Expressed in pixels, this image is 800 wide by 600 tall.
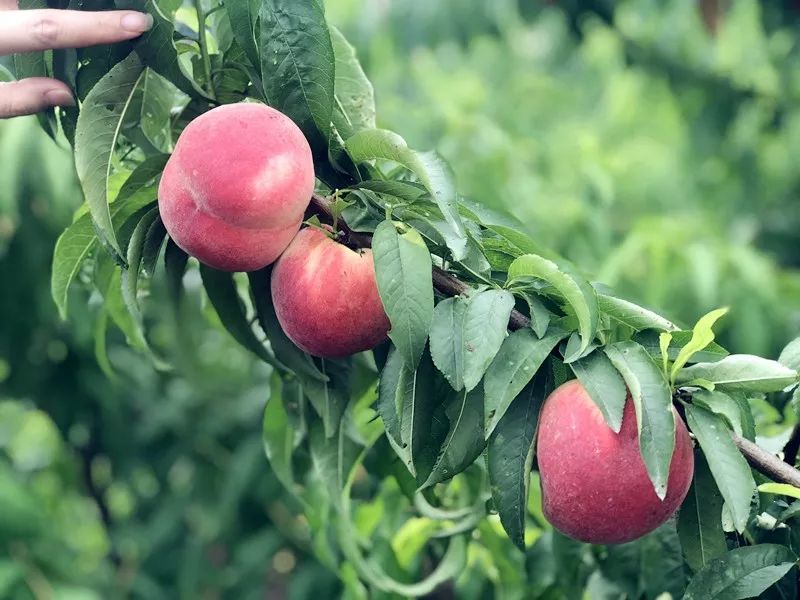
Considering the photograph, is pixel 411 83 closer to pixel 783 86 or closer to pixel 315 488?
pixel 783 86

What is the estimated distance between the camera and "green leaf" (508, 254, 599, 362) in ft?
2.11

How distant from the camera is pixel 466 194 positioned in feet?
5.88

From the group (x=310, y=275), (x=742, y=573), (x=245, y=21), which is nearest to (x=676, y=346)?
(x=742, y=573)

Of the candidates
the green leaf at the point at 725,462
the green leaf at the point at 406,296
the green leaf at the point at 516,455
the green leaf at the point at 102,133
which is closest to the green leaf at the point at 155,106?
the green leaf at the point at 102,133

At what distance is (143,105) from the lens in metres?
0.79

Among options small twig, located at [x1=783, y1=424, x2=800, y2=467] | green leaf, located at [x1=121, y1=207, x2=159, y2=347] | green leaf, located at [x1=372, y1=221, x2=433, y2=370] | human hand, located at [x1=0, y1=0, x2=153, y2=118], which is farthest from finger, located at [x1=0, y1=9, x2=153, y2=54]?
small twig, located at [x1=783, y1=424, x2=800, y2=467]

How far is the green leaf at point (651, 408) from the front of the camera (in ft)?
2.01

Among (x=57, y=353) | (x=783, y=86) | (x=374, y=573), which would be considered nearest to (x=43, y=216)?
(x=57, y=353)

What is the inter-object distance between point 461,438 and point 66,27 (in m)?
0.39

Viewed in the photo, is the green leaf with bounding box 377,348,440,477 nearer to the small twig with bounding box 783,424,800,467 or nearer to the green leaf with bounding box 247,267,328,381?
the green leaf with bounding box 247,267,328,381

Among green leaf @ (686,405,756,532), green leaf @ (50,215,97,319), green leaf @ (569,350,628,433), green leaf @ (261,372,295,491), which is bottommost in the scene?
green leaf @ (261,372,295,491)

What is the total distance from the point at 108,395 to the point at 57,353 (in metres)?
0.13

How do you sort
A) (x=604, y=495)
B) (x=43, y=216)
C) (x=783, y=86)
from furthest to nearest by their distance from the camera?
(x=783, y=86) → (x=43, y=216) → (x=604, y=495)

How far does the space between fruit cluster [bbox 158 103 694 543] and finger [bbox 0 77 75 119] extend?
0.36 ft
